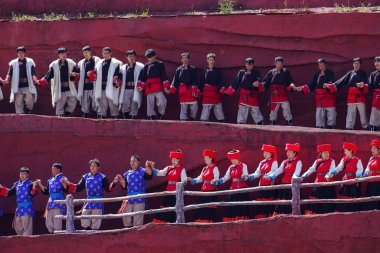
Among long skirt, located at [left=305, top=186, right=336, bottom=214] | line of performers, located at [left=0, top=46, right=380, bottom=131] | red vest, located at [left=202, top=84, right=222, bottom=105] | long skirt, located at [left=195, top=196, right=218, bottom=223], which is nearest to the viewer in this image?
long skirt, located at [left=305, top=186, right=336, bottom=214]

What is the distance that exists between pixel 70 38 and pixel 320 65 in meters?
4.96

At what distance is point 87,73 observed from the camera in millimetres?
24344

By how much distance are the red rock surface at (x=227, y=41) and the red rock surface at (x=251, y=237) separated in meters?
4.19

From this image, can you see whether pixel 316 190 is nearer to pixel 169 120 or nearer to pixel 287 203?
pixel 287 203

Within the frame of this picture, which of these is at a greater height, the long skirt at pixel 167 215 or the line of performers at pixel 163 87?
the line of performers at pixel 163 87

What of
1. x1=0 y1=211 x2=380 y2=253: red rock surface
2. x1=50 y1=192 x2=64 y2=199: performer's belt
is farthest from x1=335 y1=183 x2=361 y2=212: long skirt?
x1=50 y1=192 x2=64 y2=199: performer's belt

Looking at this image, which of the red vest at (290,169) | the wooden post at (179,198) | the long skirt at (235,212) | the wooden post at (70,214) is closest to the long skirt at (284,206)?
the red vest at (290,169)

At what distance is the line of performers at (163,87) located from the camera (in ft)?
76.8

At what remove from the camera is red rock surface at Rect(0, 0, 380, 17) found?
2564cm

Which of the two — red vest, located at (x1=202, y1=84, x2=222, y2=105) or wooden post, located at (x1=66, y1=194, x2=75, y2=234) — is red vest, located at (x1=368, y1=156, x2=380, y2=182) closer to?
red vest, located at (x1=202, y1=84, x2=222, y2=105)

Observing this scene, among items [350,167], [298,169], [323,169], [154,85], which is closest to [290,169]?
[298,169]

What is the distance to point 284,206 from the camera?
21750 millimetres

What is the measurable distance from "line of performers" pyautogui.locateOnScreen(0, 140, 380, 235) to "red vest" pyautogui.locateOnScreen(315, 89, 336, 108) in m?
1.65

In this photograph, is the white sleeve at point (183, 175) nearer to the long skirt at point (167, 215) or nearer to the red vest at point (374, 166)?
the long skirt at point (167, 215)
